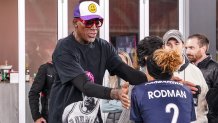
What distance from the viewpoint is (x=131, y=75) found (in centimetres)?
377

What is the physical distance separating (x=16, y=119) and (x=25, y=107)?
26 cm

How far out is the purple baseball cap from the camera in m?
3.49

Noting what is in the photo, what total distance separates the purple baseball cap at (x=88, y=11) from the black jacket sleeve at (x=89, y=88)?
437 millimetres

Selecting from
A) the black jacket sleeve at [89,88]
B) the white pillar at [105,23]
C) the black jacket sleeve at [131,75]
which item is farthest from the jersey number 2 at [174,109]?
the white pillar at [105,23]

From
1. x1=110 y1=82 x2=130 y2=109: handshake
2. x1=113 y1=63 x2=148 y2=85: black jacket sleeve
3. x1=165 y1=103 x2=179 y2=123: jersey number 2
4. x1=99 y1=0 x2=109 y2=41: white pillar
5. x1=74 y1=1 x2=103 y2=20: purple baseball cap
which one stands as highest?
x1=99 y1=0 x2=109 y2=41: white pillar

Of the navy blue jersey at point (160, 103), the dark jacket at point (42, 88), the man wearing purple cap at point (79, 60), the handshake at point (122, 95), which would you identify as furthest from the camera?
the dark jacket at point (42, 88)

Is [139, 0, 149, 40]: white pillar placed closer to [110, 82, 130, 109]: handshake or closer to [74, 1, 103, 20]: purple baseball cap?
[74, 1, 103, 20]: purple baseball cap

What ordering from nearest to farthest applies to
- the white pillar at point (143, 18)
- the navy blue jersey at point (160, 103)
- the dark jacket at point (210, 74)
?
1. the navy blue jersey at point (160, 103)
2. the dark jacket at point (210, 74)
3. the white pillar at point (143, 18)

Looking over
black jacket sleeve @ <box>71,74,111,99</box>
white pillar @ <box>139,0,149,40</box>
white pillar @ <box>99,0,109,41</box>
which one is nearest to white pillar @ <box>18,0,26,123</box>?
white pillar @ <box>99,0,109,41</box>

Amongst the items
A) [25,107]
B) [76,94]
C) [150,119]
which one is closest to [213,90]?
[150,119]

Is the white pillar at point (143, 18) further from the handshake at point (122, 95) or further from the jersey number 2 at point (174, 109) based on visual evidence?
the handshake at point (122, 95)

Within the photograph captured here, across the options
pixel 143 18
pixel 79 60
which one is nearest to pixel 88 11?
pixel 79 60

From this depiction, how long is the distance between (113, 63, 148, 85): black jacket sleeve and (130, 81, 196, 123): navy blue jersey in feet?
0.15

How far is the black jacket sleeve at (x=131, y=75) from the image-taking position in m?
3.77
